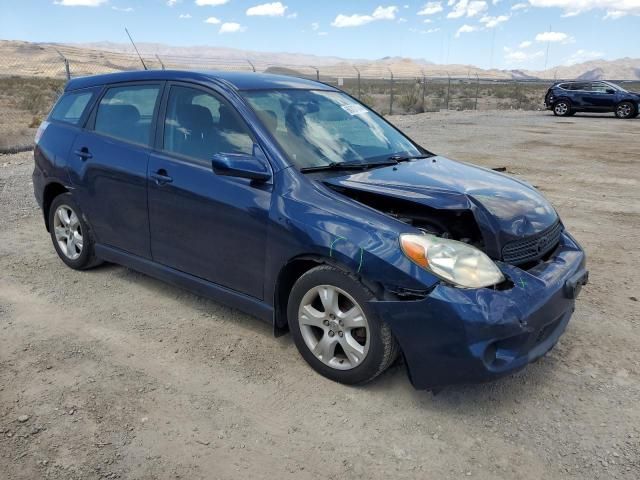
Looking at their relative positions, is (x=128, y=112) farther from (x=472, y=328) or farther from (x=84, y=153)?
(x=472, y=328)

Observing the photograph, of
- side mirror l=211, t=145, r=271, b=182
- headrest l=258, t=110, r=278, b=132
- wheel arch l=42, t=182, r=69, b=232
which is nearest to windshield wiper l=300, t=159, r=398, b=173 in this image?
side mirror l=211, t=145, r=271, b=182

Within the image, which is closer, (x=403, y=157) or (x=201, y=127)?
(x=201, y=127)

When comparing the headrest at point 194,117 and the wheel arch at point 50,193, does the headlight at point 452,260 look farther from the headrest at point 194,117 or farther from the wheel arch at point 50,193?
the wheel arch at point 50,193

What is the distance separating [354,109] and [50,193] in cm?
286

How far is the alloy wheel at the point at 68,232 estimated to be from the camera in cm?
494

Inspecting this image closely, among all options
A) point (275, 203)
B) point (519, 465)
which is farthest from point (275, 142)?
point (519, 465)

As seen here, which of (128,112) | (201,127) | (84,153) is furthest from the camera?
(84,153)

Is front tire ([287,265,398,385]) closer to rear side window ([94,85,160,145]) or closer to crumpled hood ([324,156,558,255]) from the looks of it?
Answer: crumpled hood ([324,156,558,255])

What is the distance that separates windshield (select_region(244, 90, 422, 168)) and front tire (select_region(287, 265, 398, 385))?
798mm

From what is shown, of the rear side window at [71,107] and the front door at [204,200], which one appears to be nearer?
the front door at [204,200]

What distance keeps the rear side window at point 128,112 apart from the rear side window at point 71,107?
25 cm

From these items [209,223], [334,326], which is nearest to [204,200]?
[209,223]

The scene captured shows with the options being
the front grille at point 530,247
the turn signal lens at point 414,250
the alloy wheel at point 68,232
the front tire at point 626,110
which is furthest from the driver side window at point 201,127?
the front tire at point 626,110

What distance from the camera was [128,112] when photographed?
14.5ft
